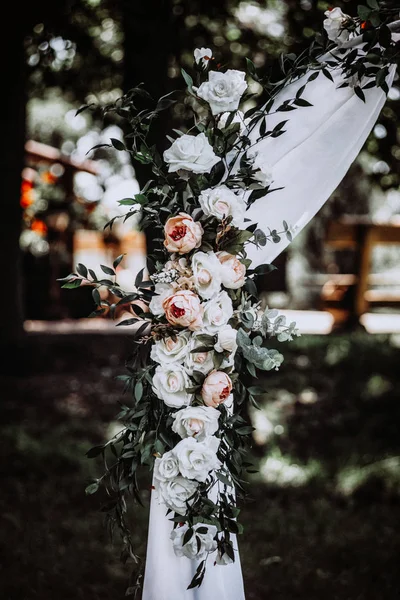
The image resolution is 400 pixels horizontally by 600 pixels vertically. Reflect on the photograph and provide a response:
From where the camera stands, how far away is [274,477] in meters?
4.88

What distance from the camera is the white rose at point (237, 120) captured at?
7.26ft

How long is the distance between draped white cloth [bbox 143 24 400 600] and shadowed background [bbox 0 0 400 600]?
363 millimetres

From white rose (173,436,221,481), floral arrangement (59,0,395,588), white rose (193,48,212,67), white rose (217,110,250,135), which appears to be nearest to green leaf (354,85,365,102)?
floral arrangement (59,0,395,588)

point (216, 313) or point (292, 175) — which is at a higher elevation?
point (292, 175)

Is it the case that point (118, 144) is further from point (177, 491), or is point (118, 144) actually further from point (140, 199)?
point (177, 491)

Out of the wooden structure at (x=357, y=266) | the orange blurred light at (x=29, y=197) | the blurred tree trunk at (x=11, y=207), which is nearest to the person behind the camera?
the blurred tree trunk at (x=11, y=207)

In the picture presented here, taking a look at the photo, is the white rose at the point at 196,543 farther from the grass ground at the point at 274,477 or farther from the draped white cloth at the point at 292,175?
the grass ground at the point at 274,477

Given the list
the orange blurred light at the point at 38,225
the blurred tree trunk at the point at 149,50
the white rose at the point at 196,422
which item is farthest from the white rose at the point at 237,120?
the orange blurred light at the point at 38,225

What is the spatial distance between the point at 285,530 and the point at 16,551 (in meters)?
1.65

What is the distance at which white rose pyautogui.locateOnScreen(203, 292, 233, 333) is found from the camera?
6.69 feet

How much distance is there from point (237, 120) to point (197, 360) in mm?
892

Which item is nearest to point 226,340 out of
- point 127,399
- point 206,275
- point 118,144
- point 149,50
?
point 206,275

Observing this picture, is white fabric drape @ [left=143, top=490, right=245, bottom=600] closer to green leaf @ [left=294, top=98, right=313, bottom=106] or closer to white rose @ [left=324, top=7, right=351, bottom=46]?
green leaf @ [left=294, top=98, right=313, bottom=106]

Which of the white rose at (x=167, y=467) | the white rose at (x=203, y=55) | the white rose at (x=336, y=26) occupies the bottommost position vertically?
the white rose at (x=167, y=467)
